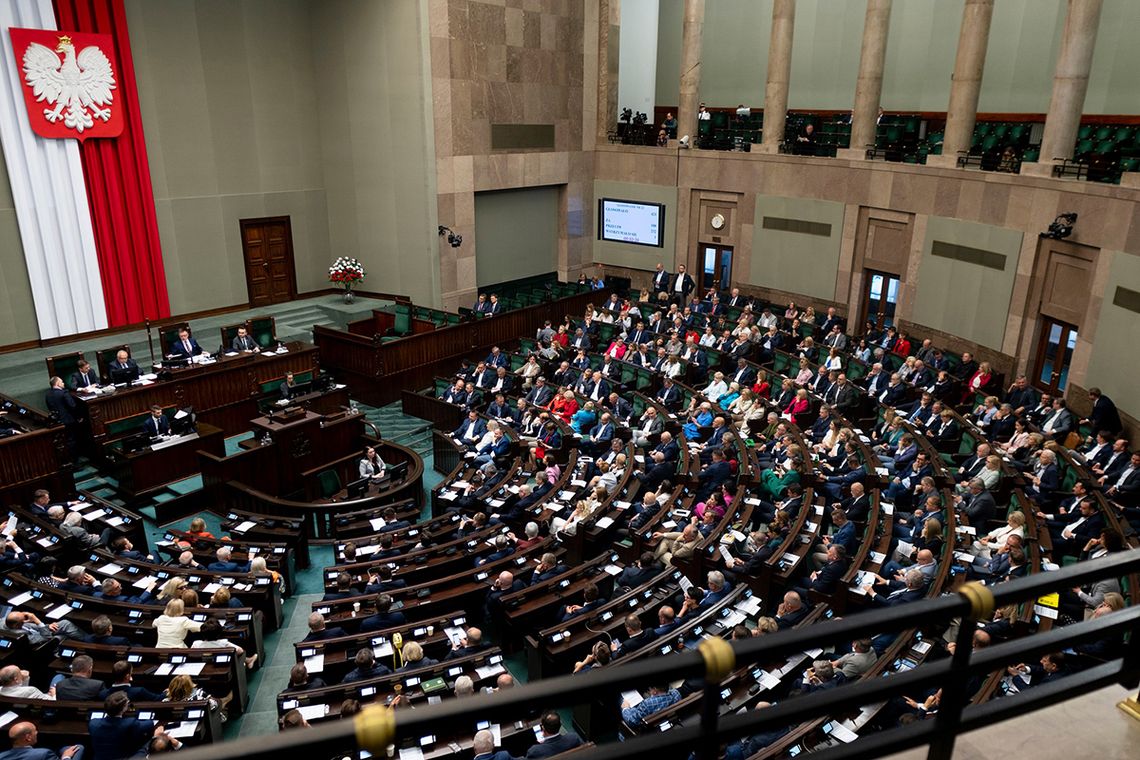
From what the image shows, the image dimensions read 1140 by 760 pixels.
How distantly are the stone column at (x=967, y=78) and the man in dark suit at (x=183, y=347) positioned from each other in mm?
14968

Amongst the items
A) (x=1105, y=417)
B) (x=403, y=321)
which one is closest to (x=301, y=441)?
(x=403, y=321)

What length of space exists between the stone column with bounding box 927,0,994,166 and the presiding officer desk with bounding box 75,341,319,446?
1339cm

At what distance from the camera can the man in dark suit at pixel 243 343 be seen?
48.8ft

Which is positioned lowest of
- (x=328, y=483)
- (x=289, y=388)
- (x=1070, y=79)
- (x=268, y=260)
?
(x=328, y=483)

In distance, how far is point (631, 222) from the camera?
22.9m

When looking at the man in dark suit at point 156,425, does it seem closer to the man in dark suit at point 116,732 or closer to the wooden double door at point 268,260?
the man in dark suit at point 116,732

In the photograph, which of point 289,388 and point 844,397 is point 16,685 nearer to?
point 289,388

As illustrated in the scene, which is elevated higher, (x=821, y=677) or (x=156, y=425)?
(x=821, y=677)

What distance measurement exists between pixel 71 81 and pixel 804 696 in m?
18.2

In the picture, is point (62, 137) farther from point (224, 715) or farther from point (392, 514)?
point (224, 715)

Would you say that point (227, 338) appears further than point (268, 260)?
No

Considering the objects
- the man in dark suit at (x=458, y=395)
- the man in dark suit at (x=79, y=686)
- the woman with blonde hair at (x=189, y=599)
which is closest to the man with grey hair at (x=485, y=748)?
the man in dark suit at (x=79, y=686)

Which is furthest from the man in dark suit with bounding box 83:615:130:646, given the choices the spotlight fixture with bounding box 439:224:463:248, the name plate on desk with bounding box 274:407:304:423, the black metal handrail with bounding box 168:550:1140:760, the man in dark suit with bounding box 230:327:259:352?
the spotlight fixture with bounding box 439:224:463:248

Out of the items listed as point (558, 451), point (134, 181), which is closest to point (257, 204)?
point (134, 181)
